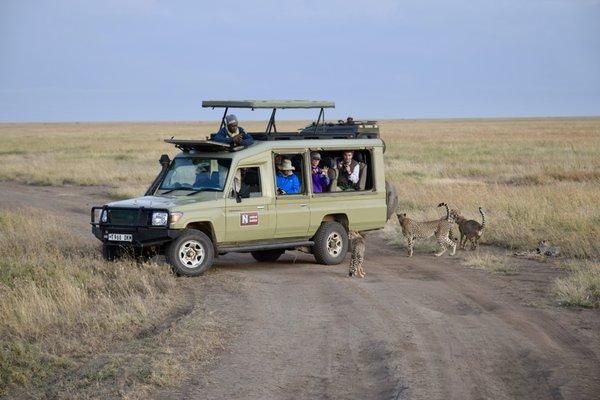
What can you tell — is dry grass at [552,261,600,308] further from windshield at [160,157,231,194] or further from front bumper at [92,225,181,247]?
front bumper at [92,225,181,247]

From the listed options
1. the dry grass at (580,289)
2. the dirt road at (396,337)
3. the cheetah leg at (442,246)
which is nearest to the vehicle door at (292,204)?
the dirt road at (396,337)

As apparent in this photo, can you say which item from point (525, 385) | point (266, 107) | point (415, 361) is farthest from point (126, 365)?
point (266, 107)

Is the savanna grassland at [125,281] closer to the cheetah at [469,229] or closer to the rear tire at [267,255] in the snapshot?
the cheetah at [469,229]

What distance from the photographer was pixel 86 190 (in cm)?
2758

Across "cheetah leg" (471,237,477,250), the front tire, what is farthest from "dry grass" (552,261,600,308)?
the front tire

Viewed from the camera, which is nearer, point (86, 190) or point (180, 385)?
point (180, 385)

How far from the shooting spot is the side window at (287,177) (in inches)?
512

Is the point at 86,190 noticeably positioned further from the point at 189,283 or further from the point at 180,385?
the point at 180,385

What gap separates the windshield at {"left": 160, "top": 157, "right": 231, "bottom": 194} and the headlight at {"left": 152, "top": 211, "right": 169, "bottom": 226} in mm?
976

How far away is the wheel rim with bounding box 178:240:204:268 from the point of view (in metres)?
11.8

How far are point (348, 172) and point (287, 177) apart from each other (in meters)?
1.13

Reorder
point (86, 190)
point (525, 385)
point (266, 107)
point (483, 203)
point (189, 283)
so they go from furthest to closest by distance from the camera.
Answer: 1. point (86, 190)
2. point (483, 203)
3. point (266, 107)
4. point (189, 283)
5. point (525, 385)

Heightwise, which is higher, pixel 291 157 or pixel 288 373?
pixel 291 157

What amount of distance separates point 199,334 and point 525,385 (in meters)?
3.05
